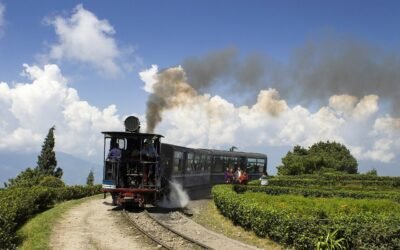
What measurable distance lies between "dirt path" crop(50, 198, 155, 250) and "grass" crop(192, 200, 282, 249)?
4005 mm

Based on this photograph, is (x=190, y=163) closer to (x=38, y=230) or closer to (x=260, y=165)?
(x=260, y=165)

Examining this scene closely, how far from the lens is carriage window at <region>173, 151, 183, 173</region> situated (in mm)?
31227

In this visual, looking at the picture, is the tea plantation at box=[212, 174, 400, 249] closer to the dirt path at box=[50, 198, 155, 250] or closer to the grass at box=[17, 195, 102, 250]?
the dirt path at box=[50, 198, 155, 250]

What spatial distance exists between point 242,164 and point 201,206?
22969 millimetres

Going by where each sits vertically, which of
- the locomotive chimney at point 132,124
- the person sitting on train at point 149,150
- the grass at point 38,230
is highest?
the locomotive chimney at point 132,124

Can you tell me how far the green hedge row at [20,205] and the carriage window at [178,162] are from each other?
781cm

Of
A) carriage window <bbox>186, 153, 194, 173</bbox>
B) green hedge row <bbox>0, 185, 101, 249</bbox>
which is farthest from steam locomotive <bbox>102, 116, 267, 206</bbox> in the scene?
carriage window <bbox>186, 153, 194, 173</bbox>

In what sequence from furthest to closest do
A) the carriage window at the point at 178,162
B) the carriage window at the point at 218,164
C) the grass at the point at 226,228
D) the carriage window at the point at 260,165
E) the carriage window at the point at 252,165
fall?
1. the carriage window at the point at 260,165
2. the carriage window at the point at 252,165
3. the carriage window at the point at 218,164
4. the carriage window at the point at 178,162
5. the grass at the point at 226,228

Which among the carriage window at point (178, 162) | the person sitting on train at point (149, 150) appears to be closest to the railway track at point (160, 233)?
the person sitting on train at point (149, 150)

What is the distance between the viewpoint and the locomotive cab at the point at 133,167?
2370 cm

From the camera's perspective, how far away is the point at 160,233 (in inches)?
722

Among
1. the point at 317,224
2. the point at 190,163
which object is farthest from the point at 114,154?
the point at 190,163

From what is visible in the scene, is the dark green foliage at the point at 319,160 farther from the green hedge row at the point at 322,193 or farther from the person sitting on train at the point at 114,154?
the person sitting on train at the point at 114,154

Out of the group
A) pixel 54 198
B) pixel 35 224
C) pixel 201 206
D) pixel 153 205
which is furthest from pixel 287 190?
pixel 35 224
